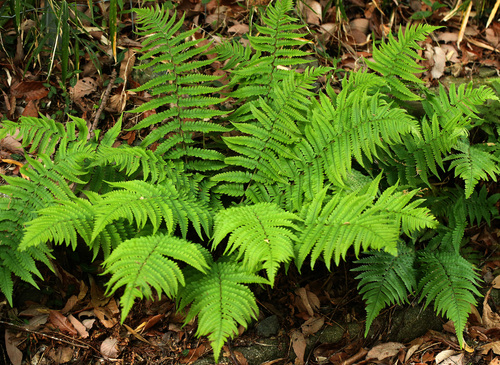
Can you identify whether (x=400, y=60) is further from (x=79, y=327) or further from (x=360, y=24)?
(x=79, y=327)

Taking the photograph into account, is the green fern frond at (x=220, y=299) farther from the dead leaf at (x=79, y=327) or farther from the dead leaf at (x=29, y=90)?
the dead leaf at (x=29, y=90)

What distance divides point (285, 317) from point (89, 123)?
7.48 feet

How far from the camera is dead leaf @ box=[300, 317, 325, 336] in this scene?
124 inches

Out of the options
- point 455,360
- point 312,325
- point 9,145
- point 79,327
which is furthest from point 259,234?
point 9,145

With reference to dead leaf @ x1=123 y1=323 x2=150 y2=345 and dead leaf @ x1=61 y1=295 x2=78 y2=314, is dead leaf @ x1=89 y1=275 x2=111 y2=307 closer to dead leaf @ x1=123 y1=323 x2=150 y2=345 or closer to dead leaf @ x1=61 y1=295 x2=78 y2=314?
dead leaf @ x1=61 y1=295 x2=78 y2=314

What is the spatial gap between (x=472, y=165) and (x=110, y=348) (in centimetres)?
275

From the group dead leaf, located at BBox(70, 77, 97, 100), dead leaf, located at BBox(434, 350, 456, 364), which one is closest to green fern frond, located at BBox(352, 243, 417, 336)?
dead leaf, located at BBox(434, 350, 456, 364)

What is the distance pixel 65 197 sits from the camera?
278cm

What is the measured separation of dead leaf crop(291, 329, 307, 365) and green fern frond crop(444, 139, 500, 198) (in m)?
1.49

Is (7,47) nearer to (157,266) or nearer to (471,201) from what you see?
(157,266)

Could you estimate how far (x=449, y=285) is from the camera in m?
2.90

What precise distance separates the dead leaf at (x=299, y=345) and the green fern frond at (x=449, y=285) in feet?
2.83

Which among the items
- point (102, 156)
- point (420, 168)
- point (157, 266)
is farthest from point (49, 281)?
point (420, 168)

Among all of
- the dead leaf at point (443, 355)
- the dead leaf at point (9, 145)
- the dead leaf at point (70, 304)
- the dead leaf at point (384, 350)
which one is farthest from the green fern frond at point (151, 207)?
the dead leaf at point (443, 355)
